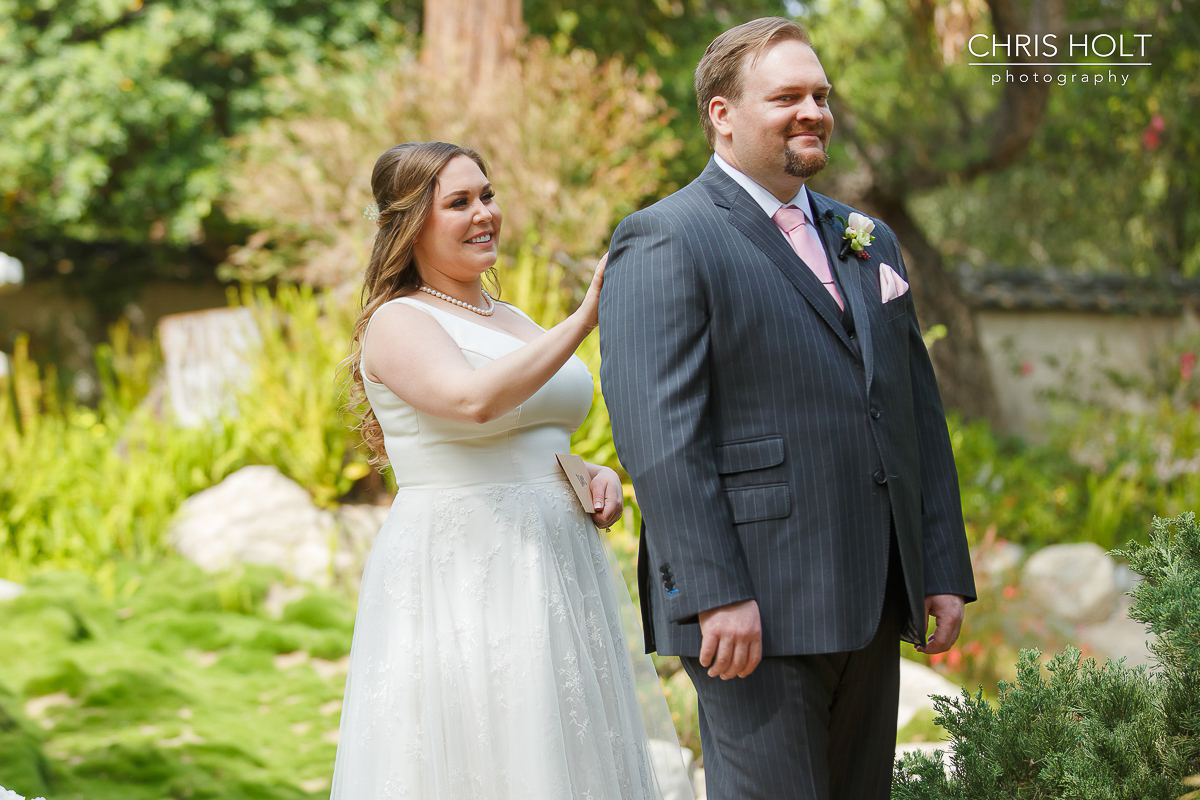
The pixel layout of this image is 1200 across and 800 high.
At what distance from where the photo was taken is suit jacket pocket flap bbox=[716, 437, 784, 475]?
1.87 meters

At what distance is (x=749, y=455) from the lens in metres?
1.88

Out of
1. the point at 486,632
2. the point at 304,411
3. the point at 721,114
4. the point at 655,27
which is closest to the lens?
the point at 721,114

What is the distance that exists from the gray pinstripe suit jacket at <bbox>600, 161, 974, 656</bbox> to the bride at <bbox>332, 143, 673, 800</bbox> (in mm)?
228

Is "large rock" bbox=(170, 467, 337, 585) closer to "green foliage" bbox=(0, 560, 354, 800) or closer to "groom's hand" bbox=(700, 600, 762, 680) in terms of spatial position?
"green foliage" bbox=(0, 560, 354, 800)

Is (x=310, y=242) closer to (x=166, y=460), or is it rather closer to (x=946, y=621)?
(x=166, y=460)

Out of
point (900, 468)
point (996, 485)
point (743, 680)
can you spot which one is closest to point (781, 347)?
point (900, 468)

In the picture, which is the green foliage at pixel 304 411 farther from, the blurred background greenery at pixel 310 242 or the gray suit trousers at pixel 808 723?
the gray suit trousers at pixel 808 723

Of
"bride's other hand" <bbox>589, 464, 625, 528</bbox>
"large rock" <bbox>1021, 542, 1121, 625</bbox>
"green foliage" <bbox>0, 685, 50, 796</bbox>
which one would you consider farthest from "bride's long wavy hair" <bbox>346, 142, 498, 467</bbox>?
"large rock" <bbox>1021, 542, 1121, 625</bbox>

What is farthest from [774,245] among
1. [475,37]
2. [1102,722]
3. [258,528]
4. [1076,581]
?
[475,37]

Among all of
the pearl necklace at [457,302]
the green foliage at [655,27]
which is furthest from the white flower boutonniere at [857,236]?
the green foliage at [655,27]

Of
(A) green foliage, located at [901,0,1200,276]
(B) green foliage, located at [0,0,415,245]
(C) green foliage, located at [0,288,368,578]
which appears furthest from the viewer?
(A) green foliage, located at [901,0,1200,276]

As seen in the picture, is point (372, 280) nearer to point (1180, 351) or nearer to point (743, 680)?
point (743, 680)

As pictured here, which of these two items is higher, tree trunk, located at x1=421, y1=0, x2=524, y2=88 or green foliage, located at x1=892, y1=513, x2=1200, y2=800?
tree trunk, located at x1=421, y1=0, x2=524, y2=88

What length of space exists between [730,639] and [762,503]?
0.85 feet
